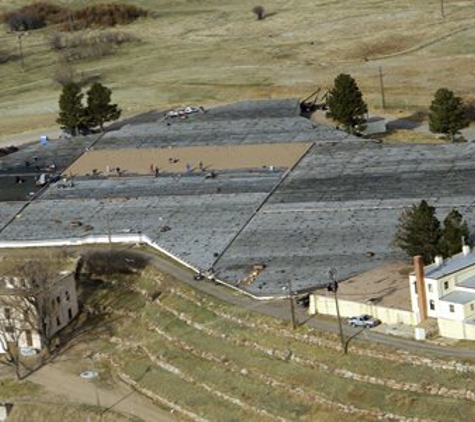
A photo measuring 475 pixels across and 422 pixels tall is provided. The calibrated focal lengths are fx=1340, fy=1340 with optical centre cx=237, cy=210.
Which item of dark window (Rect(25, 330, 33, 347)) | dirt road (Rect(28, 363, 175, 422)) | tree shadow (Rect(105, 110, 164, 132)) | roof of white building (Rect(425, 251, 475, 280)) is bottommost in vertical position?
dirt road (Rect(28, 363, 175, 422))

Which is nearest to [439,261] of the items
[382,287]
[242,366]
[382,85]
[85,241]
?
[382,287]

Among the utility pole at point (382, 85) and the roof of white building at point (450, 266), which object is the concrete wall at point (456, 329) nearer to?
the roof of white building at point (450, 266)

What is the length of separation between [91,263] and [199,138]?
36.0 metres

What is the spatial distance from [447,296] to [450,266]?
3.06m

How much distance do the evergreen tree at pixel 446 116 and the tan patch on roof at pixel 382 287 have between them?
1638 inches

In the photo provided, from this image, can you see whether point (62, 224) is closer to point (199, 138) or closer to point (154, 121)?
point (199, 138)

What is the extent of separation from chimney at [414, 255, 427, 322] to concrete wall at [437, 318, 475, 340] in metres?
1.73

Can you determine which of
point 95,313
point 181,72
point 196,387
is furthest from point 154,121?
point 196,387

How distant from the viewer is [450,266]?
Answer: 304 ft

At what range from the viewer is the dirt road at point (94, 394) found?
93125 millimetres

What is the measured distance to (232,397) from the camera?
3570 inches

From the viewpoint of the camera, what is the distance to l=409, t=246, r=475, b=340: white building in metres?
88.3

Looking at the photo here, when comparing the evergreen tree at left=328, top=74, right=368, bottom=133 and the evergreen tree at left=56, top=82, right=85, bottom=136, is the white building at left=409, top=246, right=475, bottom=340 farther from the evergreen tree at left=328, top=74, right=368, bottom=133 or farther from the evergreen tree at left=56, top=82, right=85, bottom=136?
the evergreen tree at left=56, top=82, right=85, bottom=136

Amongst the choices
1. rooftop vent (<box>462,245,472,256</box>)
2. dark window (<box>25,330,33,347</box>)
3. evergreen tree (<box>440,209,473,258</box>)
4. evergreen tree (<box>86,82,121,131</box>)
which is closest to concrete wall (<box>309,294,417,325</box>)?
rooftop vent (<box>462,245,472,256</box>)
